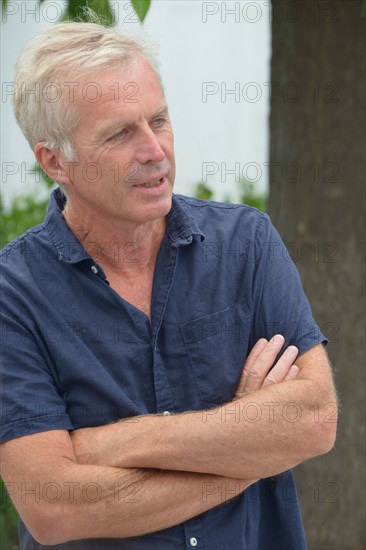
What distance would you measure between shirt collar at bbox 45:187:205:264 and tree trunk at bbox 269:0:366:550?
1.27 metres

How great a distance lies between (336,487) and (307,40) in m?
1.73

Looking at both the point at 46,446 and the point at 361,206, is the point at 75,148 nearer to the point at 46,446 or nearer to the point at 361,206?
the point at 46,446

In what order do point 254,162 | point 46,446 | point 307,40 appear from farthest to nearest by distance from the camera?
point 254,162
point 307,40
point 46,446

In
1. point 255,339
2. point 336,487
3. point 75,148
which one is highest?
point 75,148

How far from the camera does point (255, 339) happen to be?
251 cm

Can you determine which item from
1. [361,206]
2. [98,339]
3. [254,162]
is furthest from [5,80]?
[98,339]

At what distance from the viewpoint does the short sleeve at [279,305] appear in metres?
2.46

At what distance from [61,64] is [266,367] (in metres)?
0.88

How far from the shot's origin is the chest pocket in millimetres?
2436

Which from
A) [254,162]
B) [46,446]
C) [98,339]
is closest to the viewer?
[46,446]

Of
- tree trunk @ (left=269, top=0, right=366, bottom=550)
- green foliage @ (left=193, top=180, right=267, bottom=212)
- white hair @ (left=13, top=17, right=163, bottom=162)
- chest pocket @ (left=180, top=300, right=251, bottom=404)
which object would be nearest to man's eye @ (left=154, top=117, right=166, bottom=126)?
white hair @ (left=13, top=17, right=163, bottom=162)

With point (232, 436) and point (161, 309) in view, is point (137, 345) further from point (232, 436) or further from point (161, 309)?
point (232, 436)

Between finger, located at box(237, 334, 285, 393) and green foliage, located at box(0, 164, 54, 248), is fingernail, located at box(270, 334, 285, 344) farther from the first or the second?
green foliage, located at box(0, 164, 54, 248)

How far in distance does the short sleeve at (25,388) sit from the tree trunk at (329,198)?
5.65 feet
